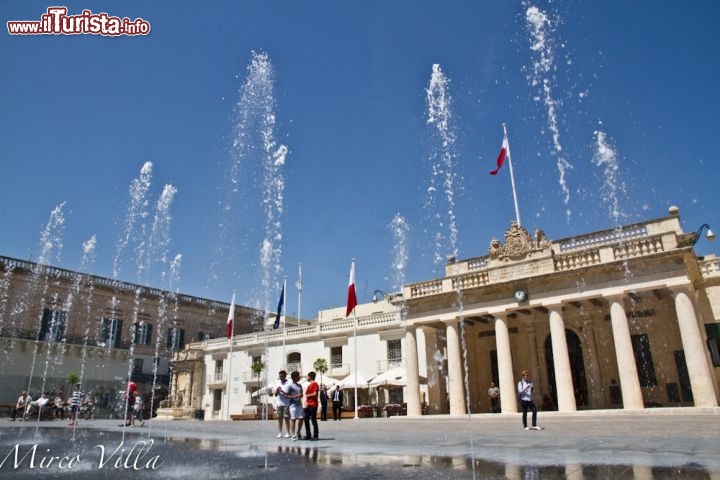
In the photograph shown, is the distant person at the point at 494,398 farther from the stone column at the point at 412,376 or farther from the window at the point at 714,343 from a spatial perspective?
the window at the point at 714,343

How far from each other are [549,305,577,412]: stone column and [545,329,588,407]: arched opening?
3466mm

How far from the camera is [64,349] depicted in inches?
1657

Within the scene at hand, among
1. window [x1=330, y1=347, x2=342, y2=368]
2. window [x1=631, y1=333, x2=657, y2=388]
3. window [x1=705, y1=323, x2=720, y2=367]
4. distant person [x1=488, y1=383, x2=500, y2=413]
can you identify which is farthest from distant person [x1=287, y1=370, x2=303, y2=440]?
window [x1=330, y1=347, x2=342, y2=368]

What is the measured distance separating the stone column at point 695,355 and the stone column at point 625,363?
179 centimetres

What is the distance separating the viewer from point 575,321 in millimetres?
24031

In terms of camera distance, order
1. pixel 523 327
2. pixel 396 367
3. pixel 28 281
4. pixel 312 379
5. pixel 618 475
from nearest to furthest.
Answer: pixel 618 475 < pixel 312 379 < pixel 523 327 < pixel 396 367 < pixel 28 281

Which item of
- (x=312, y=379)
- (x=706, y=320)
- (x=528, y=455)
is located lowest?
(x=528, y=455)

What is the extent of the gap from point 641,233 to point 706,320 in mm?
6233

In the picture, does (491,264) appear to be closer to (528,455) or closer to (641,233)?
(641,233)

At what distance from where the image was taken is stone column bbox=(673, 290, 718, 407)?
55.2 feet

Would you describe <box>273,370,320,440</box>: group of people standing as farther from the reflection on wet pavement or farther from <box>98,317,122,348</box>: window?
<box>98,317,122,348</box>: window

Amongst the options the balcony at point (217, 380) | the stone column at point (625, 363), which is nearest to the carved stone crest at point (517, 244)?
the stone column at point (625, 363)

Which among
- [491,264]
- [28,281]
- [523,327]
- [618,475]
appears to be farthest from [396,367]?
[28,281]

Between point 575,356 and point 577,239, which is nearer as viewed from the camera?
point 577,239
